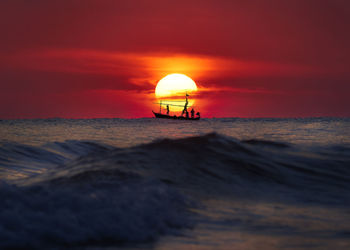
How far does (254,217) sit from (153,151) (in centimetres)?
609

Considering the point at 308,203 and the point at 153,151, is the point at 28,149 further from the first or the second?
the point at 308,203

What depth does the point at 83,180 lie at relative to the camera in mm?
7910

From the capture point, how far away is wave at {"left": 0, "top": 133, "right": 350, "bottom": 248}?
4.81 meters

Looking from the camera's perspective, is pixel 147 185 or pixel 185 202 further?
pixel 147 185

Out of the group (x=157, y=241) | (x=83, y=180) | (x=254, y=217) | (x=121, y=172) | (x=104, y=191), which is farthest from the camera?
(x=121, y=172)

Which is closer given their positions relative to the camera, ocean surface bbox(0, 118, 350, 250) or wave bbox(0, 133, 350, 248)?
ocean surface bbox(0, 118, 350, 250)

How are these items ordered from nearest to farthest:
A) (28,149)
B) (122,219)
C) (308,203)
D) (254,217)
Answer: (122,219) < (254,217) < (308,203) < (28,149)

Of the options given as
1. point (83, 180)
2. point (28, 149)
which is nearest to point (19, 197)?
point (83, 180)

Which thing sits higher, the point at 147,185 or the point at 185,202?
the point at 147,185

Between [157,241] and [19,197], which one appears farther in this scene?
[19,197]

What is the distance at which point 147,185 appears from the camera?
24.4 feet

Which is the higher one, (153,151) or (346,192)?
(153,151)

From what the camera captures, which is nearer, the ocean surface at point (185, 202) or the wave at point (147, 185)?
the ocean surface at point (185, 202)

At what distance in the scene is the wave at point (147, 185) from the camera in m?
4.81
